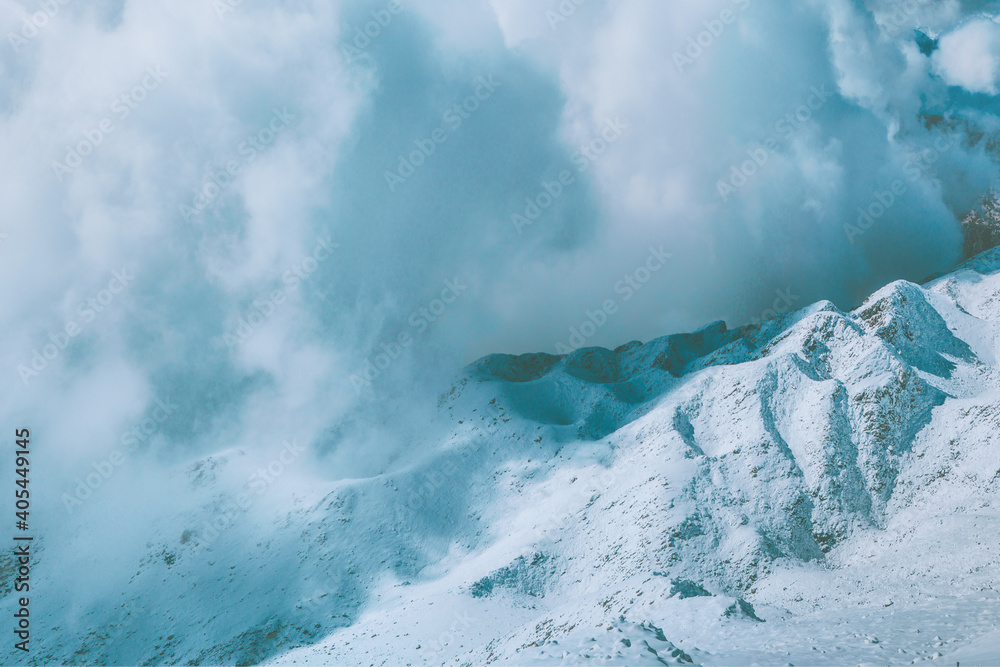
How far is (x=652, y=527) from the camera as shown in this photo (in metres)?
53.5

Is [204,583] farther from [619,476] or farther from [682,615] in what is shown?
[682,615]

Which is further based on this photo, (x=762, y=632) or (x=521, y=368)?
(x=521, y=368)

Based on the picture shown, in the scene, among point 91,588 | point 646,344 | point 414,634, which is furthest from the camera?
point 646,344

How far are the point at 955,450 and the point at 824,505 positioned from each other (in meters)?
11.9

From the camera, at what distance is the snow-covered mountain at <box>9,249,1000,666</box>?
1571 inches

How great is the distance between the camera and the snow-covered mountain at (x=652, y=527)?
39906 mm

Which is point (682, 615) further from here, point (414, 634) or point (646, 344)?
point (646, 344)

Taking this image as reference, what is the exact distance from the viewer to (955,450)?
173ft

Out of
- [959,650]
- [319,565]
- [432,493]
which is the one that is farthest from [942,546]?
[319,565]

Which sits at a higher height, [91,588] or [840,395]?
[91,588]

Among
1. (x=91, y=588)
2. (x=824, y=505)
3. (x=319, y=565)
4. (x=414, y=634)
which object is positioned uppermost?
(x=91, y=588)

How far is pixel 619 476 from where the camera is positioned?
63.4 metres

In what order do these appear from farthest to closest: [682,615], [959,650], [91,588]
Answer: [91,588], [682,615], [959,650]

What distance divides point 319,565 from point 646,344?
5625cm
